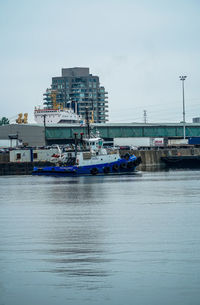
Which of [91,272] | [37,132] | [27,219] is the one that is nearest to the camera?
[91,272]

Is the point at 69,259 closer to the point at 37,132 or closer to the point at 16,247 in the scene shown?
the point at 16,247

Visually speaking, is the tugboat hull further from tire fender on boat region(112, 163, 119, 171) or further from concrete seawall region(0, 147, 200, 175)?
concrete seawall region(0, 147, 200, 175)

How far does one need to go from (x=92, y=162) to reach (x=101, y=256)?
7115 cm

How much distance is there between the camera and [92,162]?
91.9 metres

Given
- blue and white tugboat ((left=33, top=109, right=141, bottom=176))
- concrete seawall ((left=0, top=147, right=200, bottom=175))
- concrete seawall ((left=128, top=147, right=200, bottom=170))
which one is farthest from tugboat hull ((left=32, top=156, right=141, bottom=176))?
concrete seawall ((left=128, top=147, right=200, bottom=170))

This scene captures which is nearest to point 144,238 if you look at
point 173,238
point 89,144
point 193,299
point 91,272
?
point 173,238

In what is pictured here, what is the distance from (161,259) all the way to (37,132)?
13070cm

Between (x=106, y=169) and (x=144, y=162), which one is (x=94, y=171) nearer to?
(x=106, y=169)

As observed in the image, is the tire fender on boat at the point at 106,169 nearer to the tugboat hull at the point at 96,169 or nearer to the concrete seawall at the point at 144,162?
the tugboat hull at the point at 96,169

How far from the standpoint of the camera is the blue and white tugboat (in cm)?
9081

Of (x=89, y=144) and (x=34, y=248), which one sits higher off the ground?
(x=89, y=144)

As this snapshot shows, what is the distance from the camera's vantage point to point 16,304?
15.1 metres

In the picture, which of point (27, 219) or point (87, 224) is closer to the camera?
point (87, 224)

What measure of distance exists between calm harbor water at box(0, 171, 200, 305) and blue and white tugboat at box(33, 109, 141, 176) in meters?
51.9
